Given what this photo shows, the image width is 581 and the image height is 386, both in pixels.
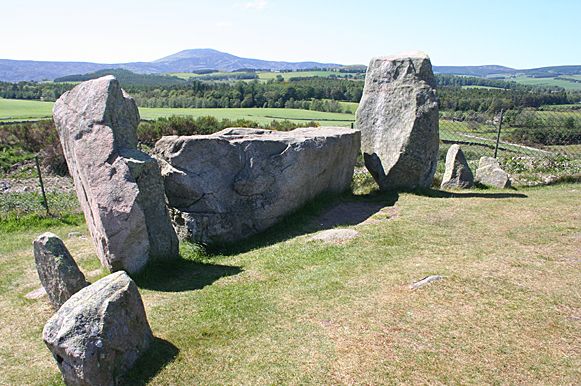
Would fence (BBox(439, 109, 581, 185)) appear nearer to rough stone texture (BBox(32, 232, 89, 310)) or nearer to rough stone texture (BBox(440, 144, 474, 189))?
rough stone texture (BBox(440, 144, 474, 189))

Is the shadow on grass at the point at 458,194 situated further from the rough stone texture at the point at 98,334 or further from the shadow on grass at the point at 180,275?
the rough stone texture at the point at 98,334

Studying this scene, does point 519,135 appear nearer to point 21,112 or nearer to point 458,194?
point 458,194

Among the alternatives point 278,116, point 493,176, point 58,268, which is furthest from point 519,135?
point 58,268

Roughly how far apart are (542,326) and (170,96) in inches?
2662

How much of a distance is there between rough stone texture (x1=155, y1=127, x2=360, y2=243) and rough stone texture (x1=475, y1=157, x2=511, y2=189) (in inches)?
284

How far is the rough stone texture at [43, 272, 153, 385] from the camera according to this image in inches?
241

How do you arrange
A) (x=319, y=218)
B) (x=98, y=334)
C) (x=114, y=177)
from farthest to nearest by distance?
(x=319, y=218)
(x=114, y=177)
(x=98, y=334)

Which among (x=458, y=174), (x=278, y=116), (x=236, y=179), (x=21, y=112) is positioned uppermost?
(x=236, y=179)

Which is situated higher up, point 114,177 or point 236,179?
point 114,177

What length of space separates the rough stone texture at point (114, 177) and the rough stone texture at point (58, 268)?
41.6 inches

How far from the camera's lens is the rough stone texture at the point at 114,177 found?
31.3 feet

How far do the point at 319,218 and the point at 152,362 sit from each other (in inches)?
295

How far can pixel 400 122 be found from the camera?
16.3 metres

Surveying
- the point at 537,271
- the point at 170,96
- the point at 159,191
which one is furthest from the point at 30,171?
the point at 170,96
